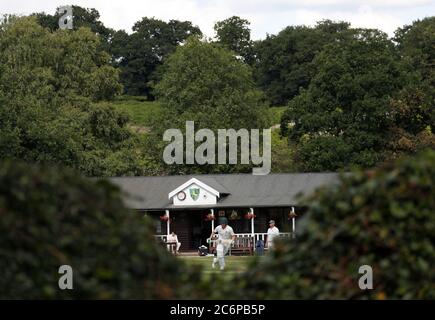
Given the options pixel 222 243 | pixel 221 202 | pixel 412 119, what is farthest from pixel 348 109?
pixel 222 243

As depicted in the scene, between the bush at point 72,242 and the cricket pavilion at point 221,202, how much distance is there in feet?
166

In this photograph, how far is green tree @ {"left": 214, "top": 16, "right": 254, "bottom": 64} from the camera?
13338 cm

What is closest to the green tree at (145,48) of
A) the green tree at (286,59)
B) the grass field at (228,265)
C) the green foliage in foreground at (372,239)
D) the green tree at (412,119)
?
the green tree at (286,59)

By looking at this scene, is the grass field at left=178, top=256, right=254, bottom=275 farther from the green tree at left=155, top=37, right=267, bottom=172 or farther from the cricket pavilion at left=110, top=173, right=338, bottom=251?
the green tree at left=155, top=37, right=267, bottom=172

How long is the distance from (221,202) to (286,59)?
76921 mm

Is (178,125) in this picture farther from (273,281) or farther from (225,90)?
(273,281)

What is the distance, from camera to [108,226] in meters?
7.98

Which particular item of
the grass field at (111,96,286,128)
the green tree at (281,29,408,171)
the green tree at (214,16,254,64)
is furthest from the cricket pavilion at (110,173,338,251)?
the green tree at (214,16,254,64)

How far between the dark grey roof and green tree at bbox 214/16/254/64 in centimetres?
6853

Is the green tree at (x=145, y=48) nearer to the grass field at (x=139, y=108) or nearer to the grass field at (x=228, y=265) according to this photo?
the grass field at (x=139, y=108)

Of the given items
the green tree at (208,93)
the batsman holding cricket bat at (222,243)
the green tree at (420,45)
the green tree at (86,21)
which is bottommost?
the batsman holding cricket bat at (222,243)

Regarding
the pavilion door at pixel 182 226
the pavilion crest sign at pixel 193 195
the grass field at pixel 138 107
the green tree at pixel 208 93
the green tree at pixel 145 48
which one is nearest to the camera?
the pavilion crest sign at pixel 193 195

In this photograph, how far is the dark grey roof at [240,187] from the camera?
6003 cm
